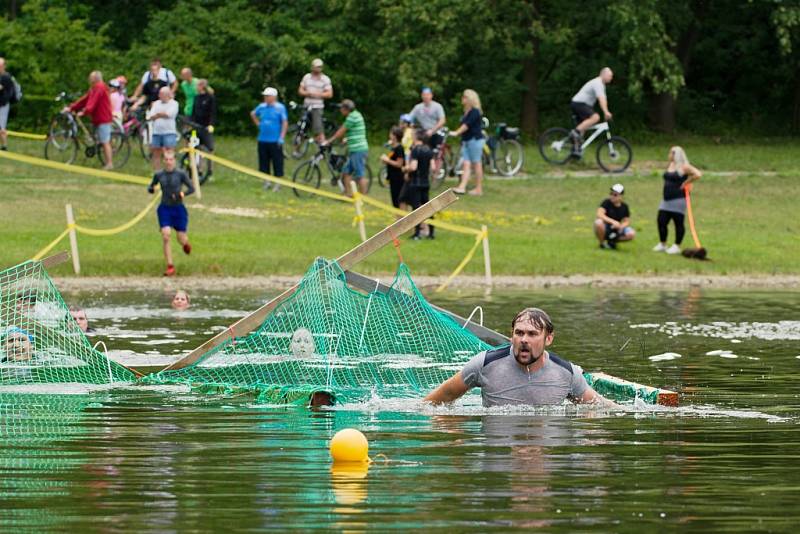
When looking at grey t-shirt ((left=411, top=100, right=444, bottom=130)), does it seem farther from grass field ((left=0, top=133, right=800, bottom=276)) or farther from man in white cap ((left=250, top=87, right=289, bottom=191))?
man in white cap ((left=250, top=87, right=289, bottom=191))

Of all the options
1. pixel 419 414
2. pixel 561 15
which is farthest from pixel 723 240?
pixel 419 414

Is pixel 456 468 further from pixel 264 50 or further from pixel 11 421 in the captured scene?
pixel 264 50

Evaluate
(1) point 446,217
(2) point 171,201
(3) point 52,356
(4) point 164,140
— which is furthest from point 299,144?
(3) point 52,356

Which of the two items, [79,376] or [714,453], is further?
[79,376]

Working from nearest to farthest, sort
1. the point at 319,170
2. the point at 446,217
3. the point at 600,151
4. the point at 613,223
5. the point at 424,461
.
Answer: the point at 424,461 → the point at 613,223 → the point at 446,217 → the point at 319,170 → the point at 600,151

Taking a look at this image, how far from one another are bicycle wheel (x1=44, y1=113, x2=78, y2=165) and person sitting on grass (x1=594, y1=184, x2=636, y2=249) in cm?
1229

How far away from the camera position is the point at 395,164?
108ft

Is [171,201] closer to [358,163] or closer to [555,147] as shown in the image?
[358,163]

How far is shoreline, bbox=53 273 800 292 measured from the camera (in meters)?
28.0

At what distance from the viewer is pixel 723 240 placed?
111 feet

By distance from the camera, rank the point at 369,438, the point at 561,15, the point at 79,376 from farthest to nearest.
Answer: the point at 561,15 < the point at 79,376 < the point at 369,438

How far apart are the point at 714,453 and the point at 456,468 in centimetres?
189

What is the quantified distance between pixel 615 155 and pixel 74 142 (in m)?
11.8

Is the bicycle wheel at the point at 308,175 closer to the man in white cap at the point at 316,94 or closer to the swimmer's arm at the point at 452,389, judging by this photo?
the man in white cap at the point at 316,94
